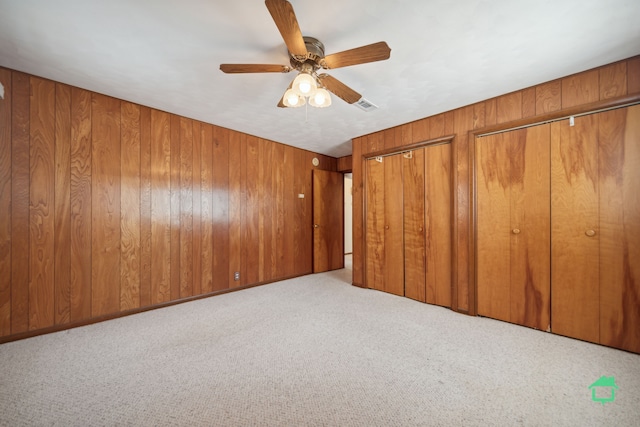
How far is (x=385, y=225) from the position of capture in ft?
12.0

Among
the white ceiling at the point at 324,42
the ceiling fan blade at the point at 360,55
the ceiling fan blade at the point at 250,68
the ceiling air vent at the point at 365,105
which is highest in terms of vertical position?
the white ceiling at the point at 324,42

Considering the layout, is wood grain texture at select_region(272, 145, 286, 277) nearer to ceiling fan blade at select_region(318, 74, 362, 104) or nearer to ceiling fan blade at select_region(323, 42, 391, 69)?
ceiling fan blade at select_region(318, 74, 362, 104)

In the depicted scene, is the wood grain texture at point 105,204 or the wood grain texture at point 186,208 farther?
the wood grain texture at point 186,208

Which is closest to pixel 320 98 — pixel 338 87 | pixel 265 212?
pixel 338 87

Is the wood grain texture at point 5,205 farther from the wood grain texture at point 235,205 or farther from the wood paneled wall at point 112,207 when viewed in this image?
the wood grain texture at point 235,205

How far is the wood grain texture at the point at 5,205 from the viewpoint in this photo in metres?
2.13

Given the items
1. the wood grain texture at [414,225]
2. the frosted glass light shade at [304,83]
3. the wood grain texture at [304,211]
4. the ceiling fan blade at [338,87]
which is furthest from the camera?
the wood grain texture at [304,211]

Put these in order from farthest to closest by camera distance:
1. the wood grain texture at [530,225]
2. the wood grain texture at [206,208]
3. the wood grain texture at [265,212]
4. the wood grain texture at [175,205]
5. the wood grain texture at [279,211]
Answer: the wood grain texture at [279,211], the wood grain texture at [265,212], the wood grain texture at [206,208], the wood grain texture at [175,205], the wood grain texture at [530,225]

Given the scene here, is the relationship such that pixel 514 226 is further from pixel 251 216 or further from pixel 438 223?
pixel 251 216

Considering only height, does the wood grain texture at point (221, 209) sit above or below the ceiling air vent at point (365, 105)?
below

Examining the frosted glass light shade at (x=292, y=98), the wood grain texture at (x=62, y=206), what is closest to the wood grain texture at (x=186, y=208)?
the wood grain texture at (x=62, y=206)

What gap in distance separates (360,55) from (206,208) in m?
2.91

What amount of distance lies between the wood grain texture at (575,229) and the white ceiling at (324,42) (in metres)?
0.65

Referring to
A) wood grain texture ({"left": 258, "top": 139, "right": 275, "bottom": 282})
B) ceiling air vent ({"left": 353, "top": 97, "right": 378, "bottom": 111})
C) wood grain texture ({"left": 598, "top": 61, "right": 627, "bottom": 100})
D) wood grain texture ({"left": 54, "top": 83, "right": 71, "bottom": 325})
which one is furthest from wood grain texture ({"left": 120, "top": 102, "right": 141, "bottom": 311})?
wood grain texture ({"left": 598, "top": 61, "right": 627, "bottom": 100})
